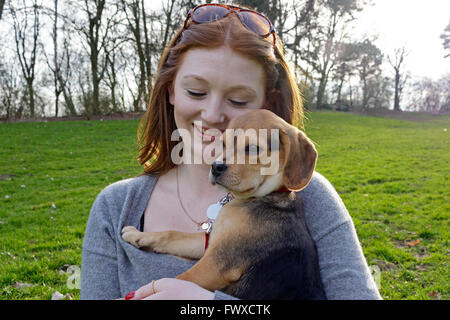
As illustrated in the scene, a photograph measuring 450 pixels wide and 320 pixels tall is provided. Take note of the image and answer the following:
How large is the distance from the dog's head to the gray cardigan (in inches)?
9.4

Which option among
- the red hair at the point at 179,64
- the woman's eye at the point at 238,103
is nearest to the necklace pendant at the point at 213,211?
the red hair at the point at 179,64

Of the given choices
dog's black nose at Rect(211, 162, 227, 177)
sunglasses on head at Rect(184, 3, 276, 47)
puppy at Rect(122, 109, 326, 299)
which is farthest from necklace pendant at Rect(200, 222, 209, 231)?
sunglasses on head at Rect(184, 3, 276, 47)

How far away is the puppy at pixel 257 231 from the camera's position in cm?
208

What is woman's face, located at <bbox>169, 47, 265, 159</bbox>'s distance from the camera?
2.28 metres

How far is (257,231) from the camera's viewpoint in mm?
2287

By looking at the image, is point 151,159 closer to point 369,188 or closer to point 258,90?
point 258,90

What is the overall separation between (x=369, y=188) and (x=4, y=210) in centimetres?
1026

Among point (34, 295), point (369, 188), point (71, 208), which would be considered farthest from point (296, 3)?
point (34, 295)

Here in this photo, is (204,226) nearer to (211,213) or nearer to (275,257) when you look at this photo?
(211,213)

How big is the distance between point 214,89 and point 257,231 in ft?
3.05

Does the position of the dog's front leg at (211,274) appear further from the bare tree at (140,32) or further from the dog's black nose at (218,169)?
the bare tree at (140,32)

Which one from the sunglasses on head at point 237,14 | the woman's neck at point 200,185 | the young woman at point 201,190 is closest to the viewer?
the young woman at point 201,190

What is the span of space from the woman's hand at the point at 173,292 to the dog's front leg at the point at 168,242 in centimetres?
39

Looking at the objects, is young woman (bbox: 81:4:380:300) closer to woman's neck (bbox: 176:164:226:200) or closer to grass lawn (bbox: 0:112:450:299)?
woman's neck (bbox: 176:164:226:200)
